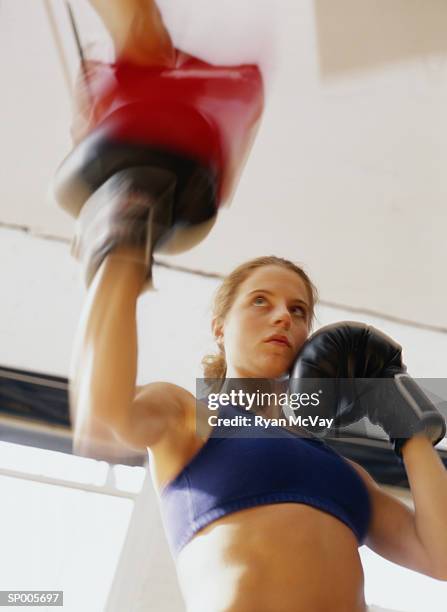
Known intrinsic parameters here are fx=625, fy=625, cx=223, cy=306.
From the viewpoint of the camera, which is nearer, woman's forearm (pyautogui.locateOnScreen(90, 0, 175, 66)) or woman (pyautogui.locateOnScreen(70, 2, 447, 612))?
woman (pyautogui.locateOnScreen(70, 2, 447, 612))

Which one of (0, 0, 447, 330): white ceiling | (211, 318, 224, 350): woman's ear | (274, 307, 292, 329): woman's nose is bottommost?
(274, 307, 292, 329): woman's nose

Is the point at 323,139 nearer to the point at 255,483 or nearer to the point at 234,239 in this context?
the point at 234,239

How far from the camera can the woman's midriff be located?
68cm

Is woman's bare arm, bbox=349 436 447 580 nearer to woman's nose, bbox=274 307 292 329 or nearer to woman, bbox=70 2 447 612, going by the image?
woman, bbox=70 2 447 612

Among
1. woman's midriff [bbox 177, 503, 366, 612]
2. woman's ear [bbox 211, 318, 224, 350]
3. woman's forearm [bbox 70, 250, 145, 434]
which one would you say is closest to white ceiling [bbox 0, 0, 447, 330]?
woman's ear [bbox 211, 318, 224, 350]

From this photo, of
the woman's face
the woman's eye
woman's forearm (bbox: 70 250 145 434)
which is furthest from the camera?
the woman's eye

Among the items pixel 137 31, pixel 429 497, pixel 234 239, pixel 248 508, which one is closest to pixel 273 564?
pixel 248 508

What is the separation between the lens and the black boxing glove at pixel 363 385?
84 cm

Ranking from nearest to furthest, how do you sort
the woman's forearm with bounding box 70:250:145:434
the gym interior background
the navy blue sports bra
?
the woman's forearm with bounding box 70:250:145:434 → the navy blue sports bra → the gym interior background

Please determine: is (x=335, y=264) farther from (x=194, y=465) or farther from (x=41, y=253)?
(x=194, y=465)

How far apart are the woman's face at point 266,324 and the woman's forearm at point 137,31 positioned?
A: 39 cm

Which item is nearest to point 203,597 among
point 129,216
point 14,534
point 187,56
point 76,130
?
point 129,216

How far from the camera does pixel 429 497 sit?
79cm

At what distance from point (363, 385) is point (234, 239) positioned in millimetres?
1076
